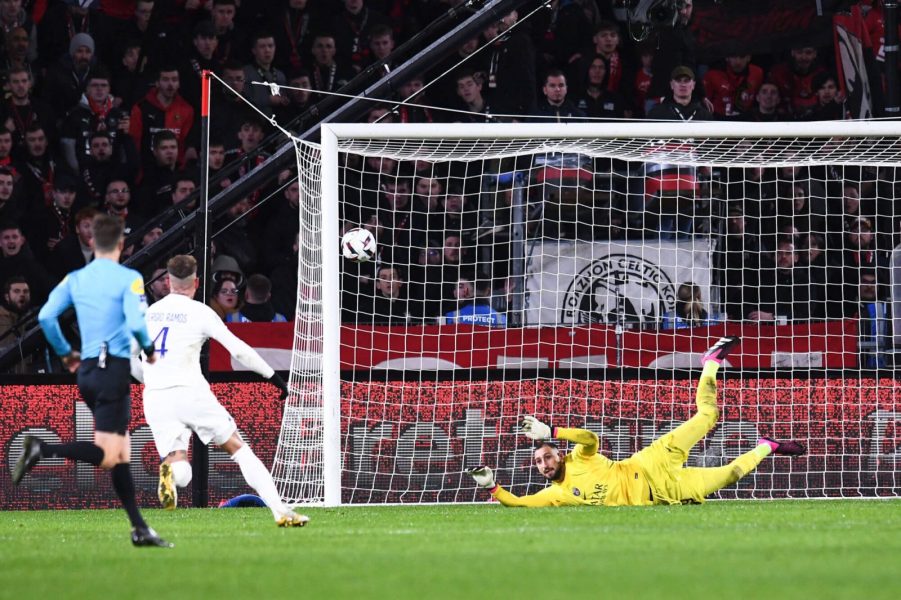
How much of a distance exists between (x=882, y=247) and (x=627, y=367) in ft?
10.3

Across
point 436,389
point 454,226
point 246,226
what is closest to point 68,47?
point 246,226

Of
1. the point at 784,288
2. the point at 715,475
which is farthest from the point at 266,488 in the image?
the point at 784,288

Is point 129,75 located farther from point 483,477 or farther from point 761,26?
point 483,477

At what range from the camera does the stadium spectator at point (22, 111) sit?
15.8 meters

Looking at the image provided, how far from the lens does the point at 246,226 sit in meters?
15.9

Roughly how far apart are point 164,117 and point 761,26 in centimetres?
668

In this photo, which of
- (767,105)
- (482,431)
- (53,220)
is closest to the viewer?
(482,431)

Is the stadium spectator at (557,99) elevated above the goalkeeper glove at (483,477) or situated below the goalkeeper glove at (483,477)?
above

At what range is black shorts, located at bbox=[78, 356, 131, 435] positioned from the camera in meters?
7.70

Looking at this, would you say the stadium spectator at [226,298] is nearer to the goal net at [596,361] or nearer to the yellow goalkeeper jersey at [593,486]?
the goal net at [596,361]

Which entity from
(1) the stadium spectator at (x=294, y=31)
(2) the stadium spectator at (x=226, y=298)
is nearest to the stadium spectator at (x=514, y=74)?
(1) the stadium spectator at (x=294, y=31)

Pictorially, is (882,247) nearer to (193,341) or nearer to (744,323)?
(744,323)

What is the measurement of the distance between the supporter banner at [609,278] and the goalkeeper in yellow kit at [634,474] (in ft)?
5.98

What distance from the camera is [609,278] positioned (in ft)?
43.6
